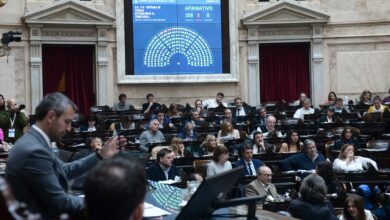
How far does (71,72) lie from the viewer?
2020 centimetres

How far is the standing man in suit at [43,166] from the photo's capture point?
3346mm

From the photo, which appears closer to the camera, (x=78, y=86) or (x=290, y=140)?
(x=290, y=140)

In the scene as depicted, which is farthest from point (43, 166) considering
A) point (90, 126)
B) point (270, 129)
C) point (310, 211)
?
point (90, 126)

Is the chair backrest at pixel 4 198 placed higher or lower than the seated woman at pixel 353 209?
higher

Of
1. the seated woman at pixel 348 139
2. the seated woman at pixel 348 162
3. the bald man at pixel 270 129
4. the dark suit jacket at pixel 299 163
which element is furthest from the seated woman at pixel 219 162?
the bald man at pixel 270 129

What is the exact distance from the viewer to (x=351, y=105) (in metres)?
18.8

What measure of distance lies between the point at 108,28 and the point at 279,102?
5551mm

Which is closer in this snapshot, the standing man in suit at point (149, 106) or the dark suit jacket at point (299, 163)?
the dark suit jacket at point (299, 163)

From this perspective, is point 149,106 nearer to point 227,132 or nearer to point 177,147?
point 227,132

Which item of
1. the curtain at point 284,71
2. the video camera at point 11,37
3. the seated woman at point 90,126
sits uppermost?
the video camera at point 11,37

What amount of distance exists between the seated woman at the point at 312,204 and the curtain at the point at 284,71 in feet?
49.4

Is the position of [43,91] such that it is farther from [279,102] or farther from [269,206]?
[269,206]

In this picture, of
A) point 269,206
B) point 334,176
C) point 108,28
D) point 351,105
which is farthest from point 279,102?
point 269,206

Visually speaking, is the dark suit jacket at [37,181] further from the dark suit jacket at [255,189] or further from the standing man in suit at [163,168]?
the standing man in suit at [163,168]
